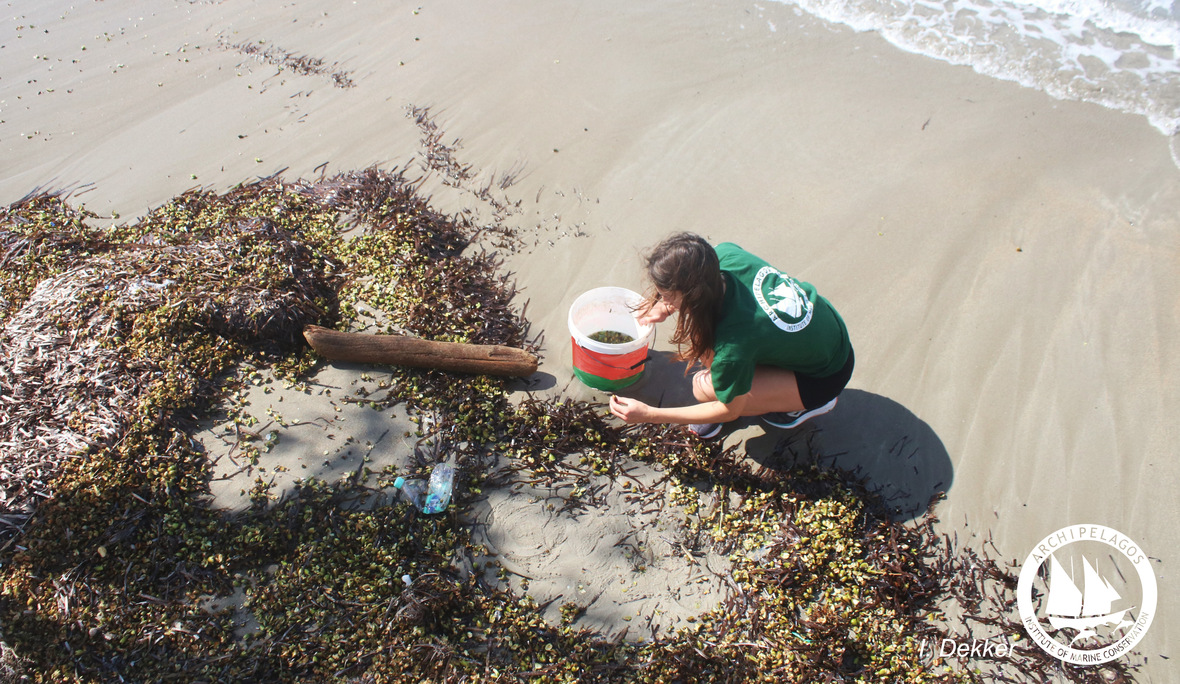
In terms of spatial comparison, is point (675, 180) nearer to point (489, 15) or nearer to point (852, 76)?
point (852, 76)

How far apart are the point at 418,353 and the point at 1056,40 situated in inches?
261

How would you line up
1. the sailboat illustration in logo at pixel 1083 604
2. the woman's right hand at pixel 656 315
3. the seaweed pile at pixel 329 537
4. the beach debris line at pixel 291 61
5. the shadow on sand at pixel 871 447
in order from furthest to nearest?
the beach debris line at pixel 291 61 < the shadow on sand at pixel 871 447 < the woman's right hand at pixel 656 315 < the sailboat illustration in logo at pixel 1083 604 < the seaweed pile at pixel 329 537

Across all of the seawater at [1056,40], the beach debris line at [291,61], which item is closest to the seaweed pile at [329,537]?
the beach debris line at [291,61]

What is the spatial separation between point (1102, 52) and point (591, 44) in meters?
4.83

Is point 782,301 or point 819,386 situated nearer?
point 782,301

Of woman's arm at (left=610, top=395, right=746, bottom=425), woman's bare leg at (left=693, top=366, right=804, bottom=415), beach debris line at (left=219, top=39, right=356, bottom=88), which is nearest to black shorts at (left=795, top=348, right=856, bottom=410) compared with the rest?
woman's bare leg at (left=693, top=366, right=804, bottom=415)

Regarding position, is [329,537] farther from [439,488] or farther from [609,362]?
[609,362]

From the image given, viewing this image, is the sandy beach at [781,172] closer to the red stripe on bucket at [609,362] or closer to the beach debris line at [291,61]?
the beach debris line at [291,61]

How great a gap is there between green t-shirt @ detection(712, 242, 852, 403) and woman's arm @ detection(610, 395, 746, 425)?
0.17 meters

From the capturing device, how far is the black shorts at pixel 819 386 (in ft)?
10.9

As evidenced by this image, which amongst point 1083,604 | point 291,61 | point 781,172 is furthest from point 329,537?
point 291,61

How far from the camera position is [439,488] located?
3.39 m

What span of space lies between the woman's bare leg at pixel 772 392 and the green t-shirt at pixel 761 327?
0.37 feet

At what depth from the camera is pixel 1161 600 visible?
9.97 ft
